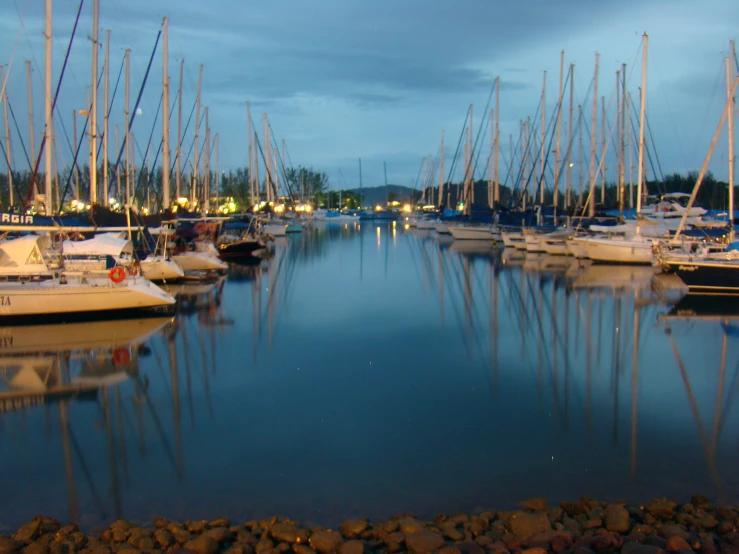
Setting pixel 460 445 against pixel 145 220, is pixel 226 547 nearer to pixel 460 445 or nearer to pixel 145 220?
pixel 460 445

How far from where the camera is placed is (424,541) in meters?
6.52

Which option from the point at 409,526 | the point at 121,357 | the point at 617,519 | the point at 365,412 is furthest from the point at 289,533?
the point at 121,357

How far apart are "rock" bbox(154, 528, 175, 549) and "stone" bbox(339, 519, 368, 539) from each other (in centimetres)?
151

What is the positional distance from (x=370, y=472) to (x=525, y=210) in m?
45.0

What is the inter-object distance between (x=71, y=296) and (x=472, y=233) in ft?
129

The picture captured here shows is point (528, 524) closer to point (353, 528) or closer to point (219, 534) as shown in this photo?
point (353, 528)

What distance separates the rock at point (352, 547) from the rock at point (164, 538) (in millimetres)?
1504

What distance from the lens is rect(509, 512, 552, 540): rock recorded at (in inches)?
268

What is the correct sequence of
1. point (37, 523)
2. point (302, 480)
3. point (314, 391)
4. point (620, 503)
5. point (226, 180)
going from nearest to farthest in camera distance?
point (37, 523), point (620, 503), point (302, 480), point (314, 391), point (226, 180)

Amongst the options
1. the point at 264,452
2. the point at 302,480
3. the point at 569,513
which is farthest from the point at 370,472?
the point at 569,513

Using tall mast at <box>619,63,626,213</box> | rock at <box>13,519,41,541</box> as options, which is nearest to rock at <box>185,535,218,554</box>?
rock at <box>13,519,41,541</box>

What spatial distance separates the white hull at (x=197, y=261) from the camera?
1161 inches

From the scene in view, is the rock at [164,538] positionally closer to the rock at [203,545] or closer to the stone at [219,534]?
the rock at [203,545]

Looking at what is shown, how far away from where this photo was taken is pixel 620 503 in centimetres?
751
